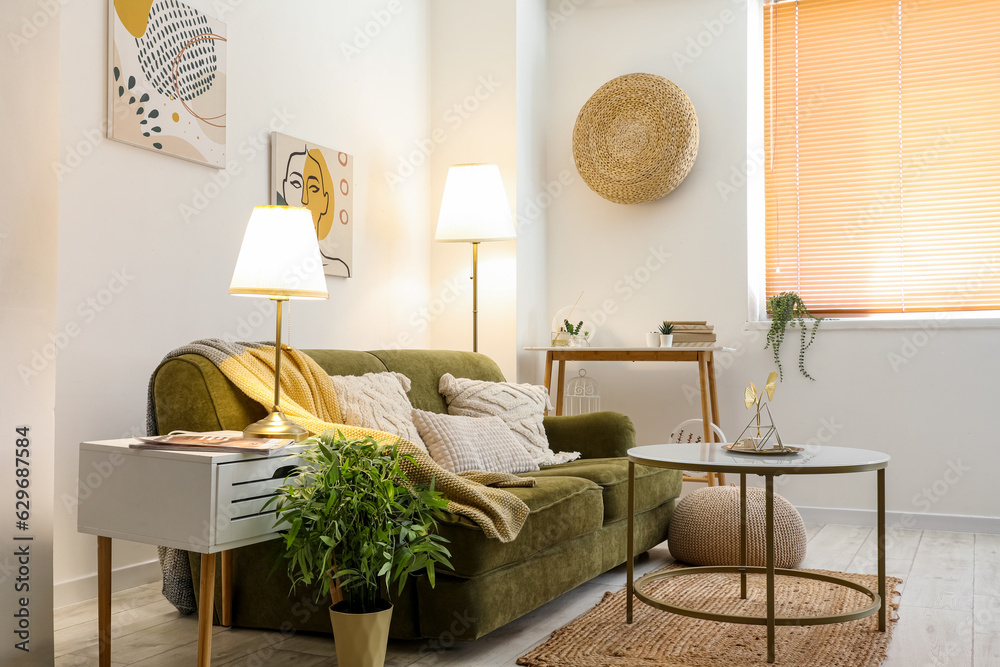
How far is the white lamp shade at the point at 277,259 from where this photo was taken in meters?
2.27

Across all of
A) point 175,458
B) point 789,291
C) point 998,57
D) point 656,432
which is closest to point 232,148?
point 175,458

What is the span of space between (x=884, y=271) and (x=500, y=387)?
2165 millimetres

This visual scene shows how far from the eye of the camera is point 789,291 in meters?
4.63

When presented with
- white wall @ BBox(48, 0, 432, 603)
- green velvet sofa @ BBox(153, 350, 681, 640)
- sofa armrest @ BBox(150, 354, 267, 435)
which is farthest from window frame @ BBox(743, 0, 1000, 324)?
sofa armrest @ BBox(150, 354, 267, 435)

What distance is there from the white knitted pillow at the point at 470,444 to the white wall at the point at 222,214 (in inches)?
34.6

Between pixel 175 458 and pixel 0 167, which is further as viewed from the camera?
pixel 175 458

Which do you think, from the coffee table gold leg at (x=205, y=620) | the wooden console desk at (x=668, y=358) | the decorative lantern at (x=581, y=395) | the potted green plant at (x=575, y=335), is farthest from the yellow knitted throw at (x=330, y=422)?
the decorative lantern at (x=581, y=395)

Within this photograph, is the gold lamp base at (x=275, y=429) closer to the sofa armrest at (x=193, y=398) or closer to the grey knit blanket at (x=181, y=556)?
the sofa armrest at (x=193, y=398)

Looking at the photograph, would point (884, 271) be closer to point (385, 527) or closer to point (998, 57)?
point (998, 57)

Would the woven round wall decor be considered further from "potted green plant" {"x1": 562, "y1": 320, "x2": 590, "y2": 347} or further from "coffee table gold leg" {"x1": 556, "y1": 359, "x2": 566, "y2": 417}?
"coffee table gold leg" {"x1": 556, "y1": 359, "x2": 566, "y2": 417}

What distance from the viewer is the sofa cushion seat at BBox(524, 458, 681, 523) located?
9.71 ft

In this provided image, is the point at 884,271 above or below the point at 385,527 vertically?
above

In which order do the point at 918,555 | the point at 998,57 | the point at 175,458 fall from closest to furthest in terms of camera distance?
1. the point at 175,458
2. the point at 918,555
3. the point at 998,57

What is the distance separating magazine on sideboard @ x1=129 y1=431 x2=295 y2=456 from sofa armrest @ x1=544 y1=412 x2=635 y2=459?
1715 millimetres
